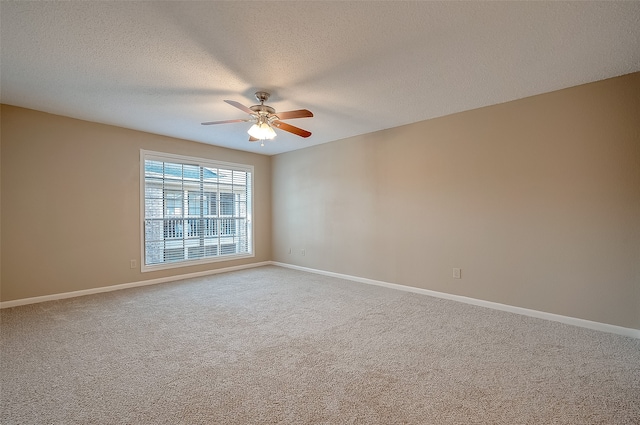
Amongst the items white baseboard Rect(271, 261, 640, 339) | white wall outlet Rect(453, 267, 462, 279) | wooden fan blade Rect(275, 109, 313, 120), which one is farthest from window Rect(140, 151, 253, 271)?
white wall outlet Rect(453, 267, 462, 279)

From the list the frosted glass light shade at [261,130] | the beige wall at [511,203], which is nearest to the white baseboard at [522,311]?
the beige wall at [511,203]

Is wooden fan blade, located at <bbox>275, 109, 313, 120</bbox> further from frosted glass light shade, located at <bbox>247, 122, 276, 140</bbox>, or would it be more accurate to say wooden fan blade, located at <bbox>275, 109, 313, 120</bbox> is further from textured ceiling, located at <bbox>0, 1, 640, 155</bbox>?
textured ceiling, located at <bbox>0, 1, 640, 155</bbox>

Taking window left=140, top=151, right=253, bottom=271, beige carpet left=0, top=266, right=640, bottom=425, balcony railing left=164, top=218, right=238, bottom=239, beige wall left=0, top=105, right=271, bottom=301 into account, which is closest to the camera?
beige carpet left=0, top=266, right=640, bottom=425

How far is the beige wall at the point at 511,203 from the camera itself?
2.72 metres

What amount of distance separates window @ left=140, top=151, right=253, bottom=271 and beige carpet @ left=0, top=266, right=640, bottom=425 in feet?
5.07

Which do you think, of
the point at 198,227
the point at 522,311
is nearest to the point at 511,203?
the point at 522,311

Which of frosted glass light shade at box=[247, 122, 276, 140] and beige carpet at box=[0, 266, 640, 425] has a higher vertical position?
frosted glass light shade at box=[247, 122, 276, 140]

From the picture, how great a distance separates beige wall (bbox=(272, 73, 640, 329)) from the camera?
2725mm

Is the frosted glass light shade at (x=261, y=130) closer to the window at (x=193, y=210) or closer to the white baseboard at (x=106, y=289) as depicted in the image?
the window at (x=193, y=210)

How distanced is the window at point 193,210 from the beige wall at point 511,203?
2.13 m

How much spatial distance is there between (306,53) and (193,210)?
3876 mm

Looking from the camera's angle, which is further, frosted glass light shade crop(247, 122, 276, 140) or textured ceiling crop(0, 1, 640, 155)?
frosted glass light shade crop(247, 122, 276, 140)

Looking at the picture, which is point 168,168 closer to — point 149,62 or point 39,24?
point 149,62

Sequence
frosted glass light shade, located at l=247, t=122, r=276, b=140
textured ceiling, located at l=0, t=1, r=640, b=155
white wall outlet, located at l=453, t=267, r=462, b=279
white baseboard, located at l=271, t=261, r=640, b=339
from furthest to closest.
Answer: white wall outlet, located at l=453, t=267, r=462, b=279 < frosted glass light shade, located at l=247, t=122, r=276, b=140 < white baseboard, located at l=271, t=261, r=640, b=339 < textured ceiling, located at l=0, t=1, r=640, b=155
